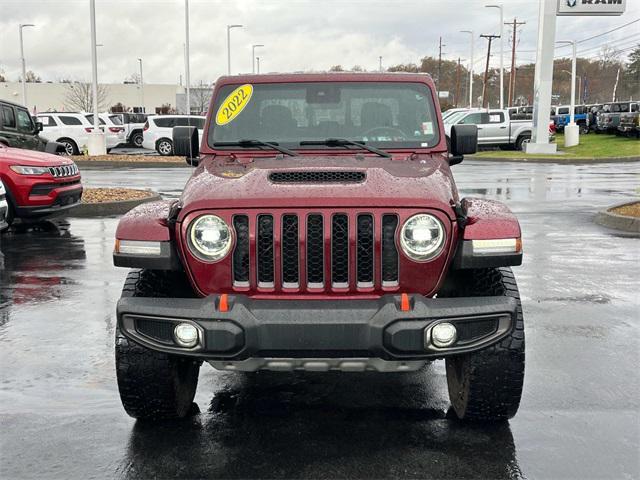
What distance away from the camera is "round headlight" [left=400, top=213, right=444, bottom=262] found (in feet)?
11.5

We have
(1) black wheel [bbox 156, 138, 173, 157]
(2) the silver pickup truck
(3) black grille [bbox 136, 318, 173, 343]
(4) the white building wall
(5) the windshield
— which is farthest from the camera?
(4) the white building wall

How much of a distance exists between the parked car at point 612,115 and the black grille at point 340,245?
3812 cm

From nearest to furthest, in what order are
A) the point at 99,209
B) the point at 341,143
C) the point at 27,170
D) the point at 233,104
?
1. the point at 341,143
2. the point at 233,104
3. the point at 27,170
4. the point at 99,209

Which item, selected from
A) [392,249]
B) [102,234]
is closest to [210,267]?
[392,249]

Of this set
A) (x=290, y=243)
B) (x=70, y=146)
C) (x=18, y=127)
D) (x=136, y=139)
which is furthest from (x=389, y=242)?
(x=136, y=139)

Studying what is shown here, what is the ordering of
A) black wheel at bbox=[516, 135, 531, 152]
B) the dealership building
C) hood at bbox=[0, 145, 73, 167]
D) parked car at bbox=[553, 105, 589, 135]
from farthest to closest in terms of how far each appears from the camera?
the dealership building → parked car at bbox=[553, 105, 589, 135] → black wheel at bbox=[516, 135, 531, 152] → hood at bbox=[0, 145, 73, 167]

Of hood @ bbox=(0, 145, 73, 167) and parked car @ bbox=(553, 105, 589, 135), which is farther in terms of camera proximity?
parked car @ bbox=(553, 105, 589, 135)

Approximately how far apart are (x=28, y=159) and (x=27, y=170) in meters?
0.22

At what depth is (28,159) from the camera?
34.1 feet

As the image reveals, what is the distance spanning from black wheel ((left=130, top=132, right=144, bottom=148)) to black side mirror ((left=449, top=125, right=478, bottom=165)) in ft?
106

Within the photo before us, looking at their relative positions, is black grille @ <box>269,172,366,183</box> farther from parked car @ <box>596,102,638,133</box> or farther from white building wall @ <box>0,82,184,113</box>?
white building wall @ <box>0,82,184,113</box>

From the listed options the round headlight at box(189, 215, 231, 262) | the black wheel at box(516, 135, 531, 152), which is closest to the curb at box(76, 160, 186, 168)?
the black wheel at box(516, 135, 531, 152)

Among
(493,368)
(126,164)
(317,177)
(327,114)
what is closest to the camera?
(493,368)

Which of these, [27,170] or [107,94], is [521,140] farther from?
[107,94]
